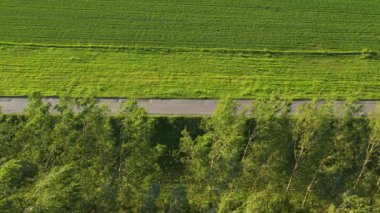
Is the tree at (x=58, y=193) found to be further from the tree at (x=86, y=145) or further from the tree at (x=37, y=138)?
the tree at (x=37, y=138)

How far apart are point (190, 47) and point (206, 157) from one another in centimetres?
2166

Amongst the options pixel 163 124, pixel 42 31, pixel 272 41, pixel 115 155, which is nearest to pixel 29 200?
pixel 115 155

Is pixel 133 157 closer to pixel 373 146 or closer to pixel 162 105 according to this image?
pixel 162 105

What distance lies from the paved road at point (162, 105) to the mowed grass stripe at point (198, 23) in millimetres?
8929

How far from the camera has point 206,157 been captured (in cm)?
3138

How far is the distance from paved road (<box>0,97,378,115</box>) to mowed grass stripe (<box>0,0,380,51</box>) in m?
8.93

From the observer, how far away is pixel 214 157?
3120 centimetres

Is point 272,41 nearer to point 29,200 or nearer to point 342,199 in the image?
point 342,199

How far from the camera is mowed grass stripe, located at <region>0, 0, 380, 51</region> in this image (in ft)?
169

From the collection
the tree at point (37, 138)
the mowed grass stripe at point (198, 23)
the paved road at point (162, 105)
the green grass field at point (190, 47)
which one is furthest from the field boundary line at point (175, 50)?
the tree at point (37, 138)

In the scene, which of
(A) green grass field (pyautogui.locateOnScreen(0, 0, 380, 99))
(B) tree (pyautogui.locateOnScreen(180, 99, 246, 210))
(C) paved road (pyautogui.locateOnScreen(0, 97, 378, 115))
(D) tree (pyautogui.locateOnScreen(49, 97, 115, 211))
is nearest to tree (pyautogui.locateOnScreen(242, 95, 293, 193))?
(B) tree (pyautogui.locateOnScreen(180, 99, 246, 210))

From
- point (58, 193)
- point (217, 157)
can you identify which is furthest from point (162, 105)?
point (58, 193)

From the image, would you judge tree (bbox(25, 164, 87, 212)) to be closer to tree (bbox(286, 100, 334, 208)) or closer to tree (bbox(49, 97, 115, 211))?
tree (bbox(49, 97, 115, 211))

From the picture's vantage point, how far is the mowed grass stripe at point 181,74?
45312 mm
